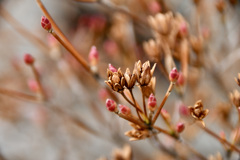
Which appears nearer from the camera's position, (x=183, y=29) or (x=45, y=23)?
(x=45, y=23)

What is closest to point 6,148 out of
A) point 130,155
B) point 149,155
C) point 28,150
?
point 28,150

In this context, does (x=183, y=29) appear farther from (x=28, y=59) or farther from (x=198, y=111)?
(x=28, y=59)

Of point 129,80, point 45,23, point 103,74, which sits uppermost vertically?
point 103,74

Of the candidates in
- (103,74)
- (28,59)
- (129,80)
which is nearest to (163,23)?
(129,80)

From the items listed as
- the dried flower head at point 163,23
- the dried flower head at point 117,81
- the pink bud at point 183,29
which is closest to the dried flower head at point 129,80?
the dried flower head at point 117,81

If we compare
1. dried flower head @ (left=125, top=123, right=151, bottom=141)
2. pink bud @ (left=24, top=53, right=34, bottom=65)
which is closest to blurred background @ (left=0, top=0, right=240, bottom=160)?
pink bud @ (left=24, top=53, right=34, bottom=65)

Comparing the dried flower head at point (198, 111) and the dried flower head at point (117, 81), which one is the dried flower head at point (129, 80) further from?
the dried flower head at point (198, 111)

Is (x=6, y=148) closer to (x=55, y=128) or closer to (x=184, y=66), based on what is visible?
(x=55, y=128)

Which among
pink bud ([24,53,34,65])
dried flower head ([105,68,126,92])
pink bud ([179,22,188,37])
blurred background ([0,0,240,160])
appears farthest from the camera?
blurred background ([0,0,240,160])

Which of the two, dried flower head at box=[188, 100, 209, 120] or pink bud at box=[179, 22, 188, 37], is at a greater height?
pink bud at box=[179, 22, 188, 37]

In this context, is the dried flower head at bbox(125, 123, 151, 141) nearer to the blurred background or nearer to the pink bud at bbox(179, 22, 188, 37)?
the blurred background
